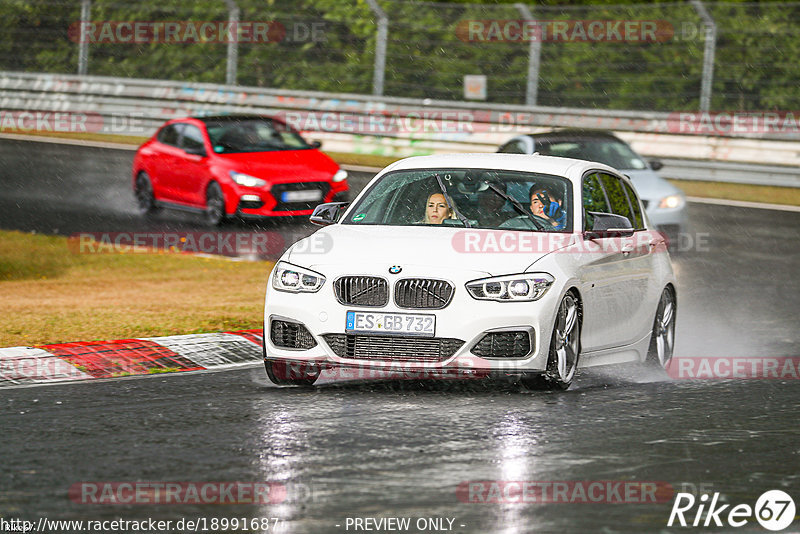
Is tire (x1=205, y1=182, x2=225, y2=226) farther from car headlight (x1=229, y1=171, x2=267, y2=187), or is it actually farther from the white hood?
the white hood

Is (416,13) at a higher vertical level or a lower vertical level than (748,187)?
higher

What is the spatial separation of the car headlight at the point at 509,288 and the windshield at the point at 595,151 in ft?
33.6

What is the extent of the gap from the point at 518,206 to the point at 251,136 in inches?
461

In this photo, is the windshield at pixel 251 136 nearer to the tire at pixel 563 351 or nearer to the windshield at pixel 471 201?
the windshield at pixel 471 201

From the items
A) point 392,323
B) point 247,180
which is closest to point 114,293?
point 247,180

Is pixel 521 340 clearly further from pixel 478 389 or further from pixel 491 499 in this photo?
pixel 491 499

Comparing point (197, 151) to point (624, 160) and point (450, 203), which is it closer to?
point (624, 160)

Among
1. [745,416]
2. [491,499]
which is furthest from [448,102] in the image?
[491,499]

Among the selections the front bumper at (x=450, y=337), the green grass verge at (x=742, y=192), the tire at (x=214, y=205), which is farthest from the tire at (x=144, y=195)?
the front bumper at (x=450, y=337)

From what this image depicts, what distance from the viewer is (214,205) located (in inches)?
802

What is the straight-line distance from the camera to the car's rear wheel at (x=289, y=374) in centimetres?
981

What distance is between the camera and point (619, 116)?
85.8ft

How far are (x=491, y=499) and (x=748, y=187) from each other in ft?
66.3

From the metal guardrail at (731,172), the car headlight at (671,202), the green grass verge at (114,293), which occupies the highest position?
the car headlight at (671,202)
